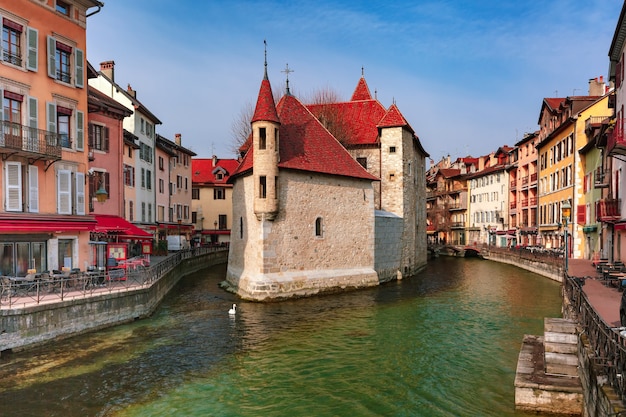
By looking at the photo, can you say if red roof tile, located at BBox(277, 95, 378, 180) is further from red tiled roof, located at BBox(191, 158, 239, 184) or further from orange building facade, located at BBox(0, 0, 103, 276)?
red tiled roof, located at BBox(191, 158, 239, 184)

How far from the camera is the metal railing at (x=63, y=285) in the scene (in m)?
14.2

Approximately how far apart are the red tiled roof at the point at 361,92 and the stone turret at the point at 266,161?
1901cm

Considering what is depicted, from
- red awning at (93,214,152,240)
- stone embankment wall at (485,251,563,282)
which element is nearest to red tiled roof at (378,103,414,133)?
stone embankment wall at (485,251,563,282)

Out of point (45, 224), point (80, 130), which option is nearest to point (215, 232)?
point (80, 130)

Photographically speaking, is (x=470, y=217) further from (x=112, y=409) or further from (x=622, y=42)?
(x=112, y=409)

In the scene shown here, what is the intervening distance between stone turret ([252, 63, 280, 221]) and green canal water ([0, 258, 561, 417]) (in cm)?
467

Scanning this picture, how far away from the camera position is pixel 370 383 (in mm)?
11805

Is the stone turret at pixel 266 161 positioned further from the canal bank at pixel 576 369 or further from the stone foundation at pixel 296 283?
the canal bank at pixel 576 369

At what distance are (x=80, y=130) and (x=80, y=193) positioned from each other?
271 cm

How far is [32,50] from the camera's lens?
17.3 metres

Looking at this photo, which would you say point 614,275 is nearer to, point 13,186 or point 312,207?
point 312,207

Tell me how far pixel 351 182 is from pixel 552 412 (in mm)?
18393

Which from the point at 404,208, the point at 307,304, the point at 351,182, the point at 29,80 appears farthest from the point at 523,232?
the point at 29,80

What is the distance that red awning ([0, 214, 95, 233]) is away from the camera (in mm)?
15852
